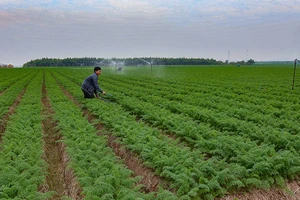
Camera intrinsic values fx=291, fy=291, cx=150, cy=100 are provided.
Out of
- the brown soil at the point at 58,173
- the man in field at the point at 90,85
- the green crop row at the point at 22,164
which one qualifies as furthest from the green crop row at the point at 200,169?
the man in field at the point at 90,85

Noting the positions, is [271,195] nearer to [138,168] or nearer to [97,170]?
[138,168]

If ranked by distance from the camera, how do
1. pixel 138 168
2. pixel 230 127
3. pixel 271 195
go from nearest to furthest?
pixel 271 195 < pixel 138 168 < pixel 230 127

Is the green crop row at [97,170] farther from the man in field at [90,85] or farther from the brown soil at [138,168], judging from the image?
the man in field at [90,85]

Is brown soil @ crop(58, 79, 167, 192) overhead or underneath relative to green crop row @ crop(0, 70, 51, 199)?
underneath

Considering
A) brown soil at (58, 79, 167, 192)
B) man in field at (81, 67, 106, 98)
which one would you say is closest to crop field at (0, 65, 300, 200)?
brown soil at (58, 79, 167, 192)

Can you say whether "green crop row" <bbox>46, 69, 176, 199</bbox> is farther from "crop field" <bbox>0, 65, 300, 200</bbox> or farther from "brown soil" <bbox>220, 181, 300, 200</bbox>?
"brown soil" <bbox>220, 181, 300, 200</bbox>

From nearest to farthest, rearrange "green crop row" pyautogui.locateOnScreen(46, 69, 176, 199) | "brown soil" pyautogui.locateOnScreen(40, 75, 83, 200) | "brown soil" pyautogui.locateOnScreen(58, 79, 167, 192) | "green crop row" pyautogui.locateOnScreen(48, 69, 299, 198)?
"green crop row" pyautogui.locateOnScreen(46, 69, 176, 199) → "green crop row" pyautogui.locateOnScreen(48, 69, 299, 198) → "brown soil" pyautogui.locateOnScreen(40, 75, 83, 200) → "brown soil" pyautogui.locateOnScreen(58, 79, 167, 192)

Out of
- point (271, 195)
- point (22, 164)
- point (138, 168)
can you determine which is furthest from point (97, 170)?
point (271, 195)

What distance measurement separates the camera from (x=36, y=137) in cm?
805

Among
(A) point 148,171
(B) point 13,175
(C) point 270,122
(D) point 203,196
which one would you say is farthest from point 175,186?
(C) point 270,122

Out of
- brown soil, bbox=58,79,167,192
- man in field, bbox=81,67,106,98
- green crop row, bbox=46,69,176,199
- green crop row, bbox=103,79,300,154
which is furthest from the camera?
man in field, bbox=81,67,106,98

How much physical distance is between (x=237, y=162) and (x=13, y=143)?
17.5 feet

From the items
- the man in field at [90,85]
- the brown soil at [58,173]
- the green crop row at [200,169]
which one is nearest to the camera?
the green crop row at [200,169]

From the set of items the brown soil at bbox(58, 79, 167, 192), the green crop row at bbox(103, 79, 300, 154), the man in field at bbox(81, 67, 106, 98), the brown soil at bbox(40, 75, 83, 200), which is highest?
the man in field at bbox(81, 67, 106, 98)
